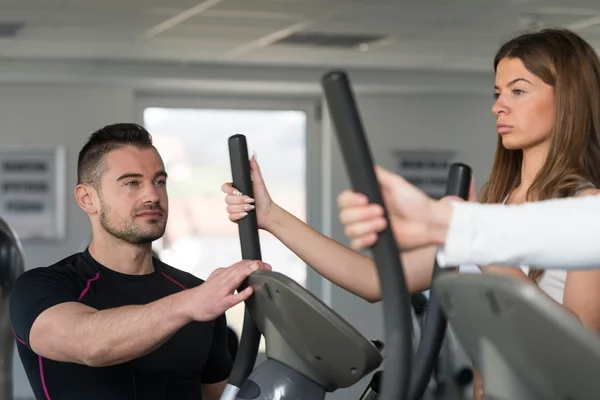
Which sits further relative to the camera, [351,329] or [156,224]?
[156,224]

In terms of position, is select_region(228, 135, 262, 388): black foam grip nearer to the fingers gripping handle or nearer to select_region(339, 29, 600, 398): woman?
the fingers gripping handle

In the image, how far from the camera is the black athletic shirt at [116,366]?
2096 mm

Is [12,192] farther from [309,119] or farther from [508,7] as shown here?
[508,7]

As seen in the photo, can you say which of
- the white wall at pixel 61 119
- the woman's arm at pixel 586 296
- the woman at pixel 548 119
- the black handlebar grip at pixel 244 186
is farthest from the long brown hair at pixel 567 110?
the white wall at pixel 61 119

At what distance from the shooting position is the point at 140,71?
25.4 ft

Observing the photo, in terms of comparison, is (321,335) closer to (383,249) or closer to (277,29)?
(383,249)

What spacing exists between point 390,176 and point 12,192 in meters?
7.23

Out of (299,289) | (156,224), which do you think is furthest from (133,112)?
(299,289)

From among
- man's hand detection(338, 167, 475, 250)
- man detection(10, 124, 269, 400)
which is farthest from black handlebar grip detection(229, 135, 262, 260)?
man's hand detection(338, 167, 475, 250)

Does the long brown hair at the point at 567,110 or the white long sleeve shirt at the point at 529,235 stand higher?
the long brown hair at the point at 567,110

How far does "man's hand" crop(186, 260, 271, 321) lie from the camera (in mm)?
1493

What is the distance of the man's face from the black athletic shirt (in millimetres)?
97

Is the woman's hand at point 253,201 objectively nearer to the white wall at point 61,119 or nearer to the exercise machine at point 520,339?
the exercise machine at point 520,339

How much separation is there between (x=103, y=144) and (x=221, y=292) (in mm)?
929
